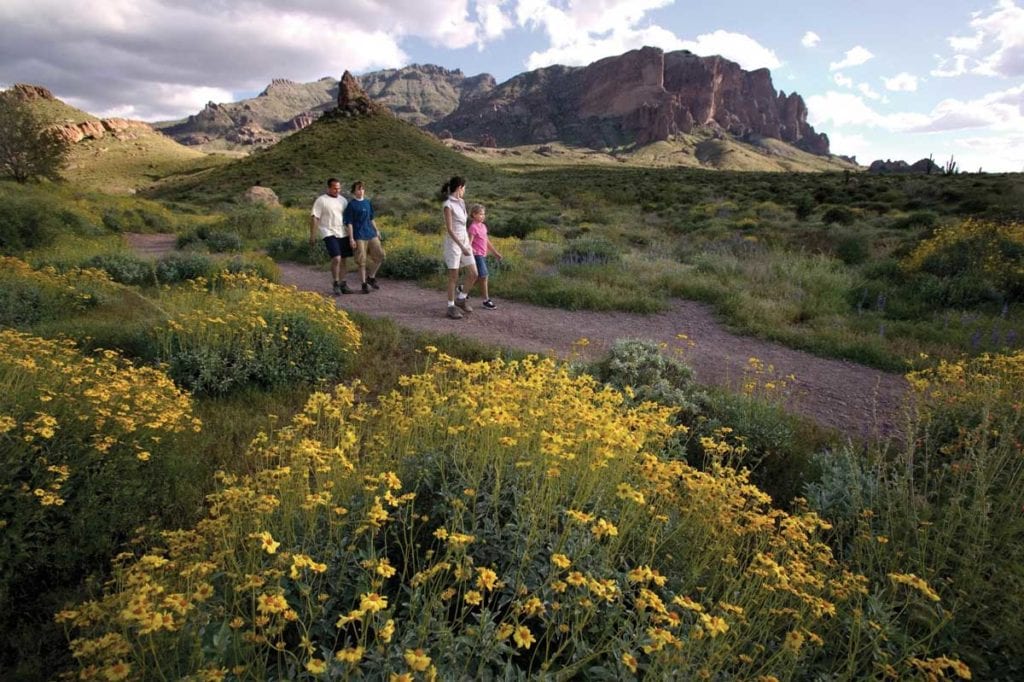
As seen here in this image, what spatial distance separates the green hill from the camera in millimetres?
47406

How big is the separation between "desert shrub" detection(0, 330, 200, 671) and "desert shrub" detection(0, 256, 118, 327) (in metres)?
3.87

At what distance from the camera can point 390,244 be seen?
14.1m

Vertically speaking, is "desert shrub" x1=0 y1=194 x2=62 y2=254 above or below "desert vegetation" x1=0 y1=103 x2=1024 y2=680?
above

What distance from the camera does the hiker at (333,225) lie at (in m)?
9.73

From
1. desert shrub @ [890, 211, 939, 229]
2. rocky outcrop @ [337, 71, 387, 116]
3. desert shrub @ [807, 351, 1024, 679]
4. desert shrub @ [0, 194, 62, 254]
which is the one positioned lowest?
desert shrub @ [807, 351, 1024, 679]

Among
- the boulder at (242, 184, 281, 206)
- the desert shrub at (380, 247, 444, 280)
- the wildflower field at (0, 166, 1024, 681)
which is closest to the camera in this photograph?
the wildflower field at (0, 166, 1024, 681)

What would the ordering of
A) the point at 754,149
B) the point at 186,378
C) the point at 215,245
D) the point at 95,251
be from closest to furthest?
the point at 186,378, the point at 95,251, the point at 215,245, the point at 754,149

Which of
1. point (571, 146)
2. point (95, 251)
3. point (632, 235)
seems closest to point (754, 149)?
point (571, 146)

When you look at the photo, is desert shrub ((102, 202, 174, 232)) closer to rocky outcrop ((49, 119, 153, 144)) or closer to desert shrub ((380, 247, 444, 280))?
desert shrub ((380, 247, 444, 280))

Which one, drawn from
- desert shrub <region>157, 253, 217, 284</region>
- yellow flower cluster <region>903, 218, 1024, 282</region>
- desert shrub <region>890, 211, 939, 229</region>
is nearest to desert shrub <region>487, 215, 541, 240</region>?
desert shrub <region>157, 253, 217, 284</region>

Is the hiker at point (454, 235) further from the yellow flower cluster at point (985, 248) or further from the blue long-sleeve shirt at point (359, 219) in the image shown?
the yellow flower cluster at point (985, 248)

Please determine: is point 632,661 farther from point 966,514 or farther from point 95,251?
point 95,251

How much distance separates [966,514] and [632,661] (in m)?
2.45

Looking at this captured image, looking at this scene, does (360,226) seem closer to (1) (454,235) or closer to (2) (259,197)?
(1) (454,235)
